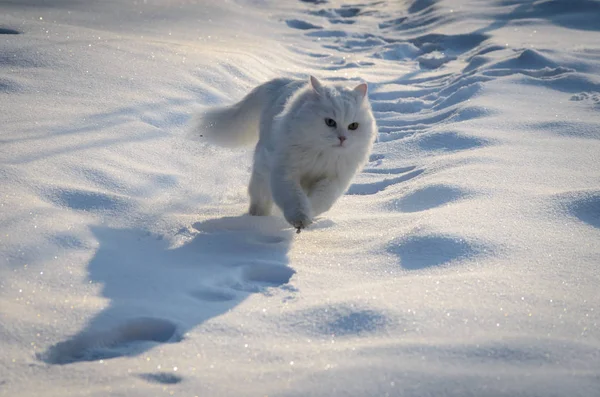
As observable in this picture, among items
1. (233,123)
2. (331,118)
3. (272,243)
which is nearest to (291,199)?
(272,243)

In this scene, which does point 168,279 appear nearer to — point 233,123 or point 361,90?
point 361,90

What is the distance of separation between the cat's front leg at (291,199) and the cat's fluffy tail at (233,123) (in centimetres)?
82

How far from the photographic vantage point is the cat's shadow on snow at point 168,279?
67.7 inches

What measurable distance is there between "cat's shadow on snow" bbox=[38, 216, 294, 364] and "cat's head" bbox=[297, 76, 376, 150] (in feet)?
1.73

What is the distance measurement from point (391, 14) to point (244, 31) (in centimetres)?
343

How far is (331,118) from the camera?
9.79 feet

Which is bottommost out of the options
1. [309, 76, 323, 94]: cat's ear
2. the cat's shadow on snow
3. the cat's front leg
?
the cat's shadow on snow

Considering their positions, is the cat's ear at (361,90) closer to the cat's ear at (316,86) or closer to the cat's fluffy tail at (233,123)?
the cat's ear at (316,86)

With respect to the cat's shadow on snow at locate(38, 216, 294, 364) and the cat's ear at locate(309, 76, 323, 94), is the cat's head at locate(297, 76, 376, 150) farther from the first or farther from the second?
the cat's shadow on snow at locate(38, 216, 294, 364)

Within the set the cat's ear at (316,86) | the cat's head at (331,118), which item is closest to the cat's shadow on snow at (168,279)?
the cat's head at (331,118)

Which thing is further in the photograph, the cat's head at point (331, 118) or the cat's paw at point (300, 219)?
the cat's head at point (331, 118)

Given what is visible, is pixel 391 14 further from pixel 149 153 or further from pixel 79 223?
pixel 79 223

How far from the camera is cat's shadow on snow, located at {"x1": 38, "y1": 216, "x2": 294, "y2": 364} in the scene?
1.72m

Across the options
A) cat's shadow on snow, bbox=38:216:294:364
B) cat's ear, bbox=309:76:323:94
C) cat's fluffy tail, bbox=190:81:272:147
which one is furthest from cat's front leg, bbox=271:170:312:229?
cat's fluffy tail, bbox=190:81:272:147
